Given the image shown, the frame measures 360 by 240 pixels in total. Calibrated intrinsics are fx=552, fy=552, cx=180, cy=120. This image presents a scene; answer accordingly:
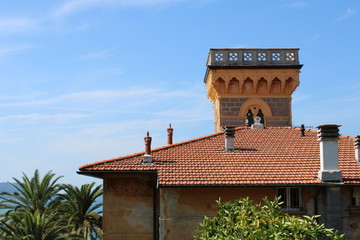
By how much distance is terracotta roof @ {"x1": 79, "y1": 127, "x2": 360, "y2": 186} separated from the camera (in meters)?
19.7

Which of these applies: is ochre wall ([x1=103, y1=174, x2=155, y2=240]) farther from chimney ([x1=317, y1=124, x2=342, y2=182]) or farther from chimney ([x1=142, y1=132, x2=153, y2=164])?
chimney ([x1=317, y1=124, x2=342, y2=182])

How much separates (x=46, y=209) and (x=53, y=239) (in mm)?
4125

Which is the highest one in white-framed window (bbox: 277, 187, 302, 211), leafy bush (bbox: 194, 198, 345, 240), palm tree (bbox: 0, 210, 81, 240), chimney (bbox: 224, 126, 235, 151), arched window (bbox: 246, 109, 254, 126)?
arched window (bbox: 246, 109, 254, 126)

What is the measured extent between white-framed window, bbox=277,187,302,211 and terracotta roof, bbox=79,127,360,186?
24.6 inches

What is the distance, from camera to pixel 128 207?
2102 centimetres

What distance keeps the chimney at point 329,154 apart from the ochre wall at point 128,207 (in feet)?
20.8

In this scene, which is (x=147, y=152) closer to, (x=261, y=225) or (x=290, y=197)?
(x=290, y=197)

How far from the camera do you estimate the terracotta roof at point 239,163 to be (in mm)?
19734

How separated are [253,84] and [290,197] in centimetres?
1147

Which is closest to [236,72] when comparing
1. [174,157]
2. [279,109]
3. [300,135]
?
[279,109]

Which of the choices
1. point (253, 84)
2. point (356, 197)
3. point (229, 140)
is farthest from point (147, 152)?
point (253, 84)

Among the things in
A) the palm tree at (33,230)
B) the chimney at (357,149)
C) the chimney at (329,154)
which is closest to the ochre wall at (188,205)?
the chimney at (329,154)

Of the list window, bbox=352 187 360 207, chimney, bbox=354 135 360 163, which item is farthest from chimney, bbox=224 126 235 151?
window, bbox=352 187 360 207

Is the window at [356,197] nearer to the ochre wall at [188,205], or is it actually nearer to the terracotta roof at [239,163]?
the terracotta roof at [239,163]
